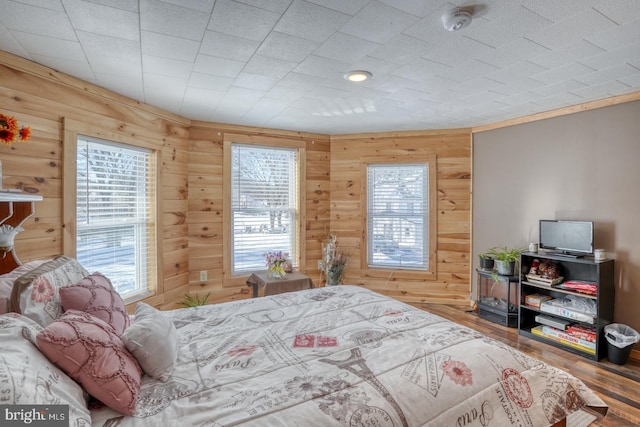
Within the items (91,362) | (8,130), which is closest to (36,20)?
(8,130)

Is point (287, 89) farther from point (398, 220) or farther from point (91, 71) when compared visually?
point (398, 220)

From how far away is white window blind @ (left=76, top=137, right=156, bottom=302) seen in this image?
107 inches

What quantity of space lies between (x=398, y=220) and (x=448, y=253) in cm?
79

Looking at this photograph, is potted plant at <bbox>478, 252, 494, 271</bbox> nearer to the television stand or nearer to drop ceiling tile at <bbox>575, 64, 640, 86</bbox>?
the television stand

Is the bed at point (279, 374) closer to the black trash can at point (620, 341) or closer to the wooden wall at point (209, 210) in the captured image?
the black trash can at point (620, 341)

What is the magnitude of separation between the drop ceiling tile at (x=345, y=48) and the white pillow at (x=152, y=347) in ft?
5.90

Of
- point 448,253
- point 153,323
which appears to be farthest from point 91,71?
point 448,253

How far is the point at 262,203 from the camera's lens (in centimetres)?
421

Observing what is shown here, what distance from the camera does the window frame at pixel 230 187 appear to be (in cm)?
398

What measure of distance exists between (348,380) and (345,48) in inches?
73.2

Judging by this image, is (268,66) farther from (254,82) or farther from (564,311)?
(564,311)

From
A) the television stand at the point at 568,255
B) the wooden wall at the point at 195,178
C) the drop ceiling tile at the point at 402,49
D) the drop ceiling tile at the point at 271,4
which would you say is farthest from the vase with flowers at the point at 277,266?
the television stand at the point at 568,255

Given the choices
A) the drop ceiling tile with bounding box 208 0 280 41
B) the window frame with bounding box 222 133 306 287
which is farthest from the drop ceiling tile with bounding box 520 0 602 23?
the window frame with bounding box 222 133 306 287

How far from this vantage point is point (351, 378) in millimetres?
1332
